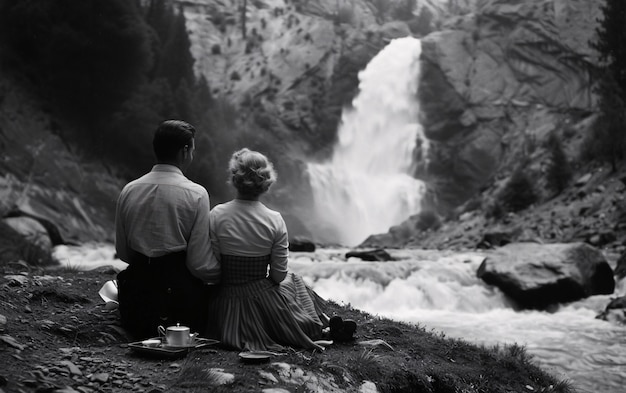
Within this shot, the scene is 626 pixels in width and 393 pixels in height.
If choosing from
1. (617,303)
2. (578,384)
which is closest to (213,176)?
(617,303)

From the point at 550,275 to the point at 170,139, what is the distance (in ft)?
35.7

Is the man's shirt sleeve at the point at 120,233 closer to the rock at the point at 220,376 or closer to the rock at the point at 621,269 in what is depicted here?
the rock at the point at 220,376

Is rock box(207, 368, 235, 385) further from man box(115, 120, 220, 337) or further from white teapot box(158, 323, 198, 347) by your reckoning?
man box(115, 120, 220, 337)

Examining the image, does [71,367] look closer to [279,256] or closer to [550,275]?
[279,256]

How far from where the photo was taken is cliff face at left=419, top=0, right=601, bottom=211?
1714 inches

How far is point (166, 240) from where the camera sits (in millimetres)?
4871

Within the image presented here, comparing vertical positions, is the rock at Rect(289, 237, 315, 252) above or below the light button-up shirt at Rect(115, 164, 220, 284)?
below

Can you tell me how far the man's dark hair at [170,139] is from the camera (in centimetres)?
495

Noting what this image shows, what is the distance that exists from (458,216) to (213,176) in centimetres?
1446

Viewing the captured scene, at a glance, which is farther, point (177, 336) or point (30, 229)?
point (30, 229)

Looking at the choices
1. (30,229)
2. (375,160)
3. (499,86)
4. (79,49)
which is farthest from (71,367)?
(499,86)

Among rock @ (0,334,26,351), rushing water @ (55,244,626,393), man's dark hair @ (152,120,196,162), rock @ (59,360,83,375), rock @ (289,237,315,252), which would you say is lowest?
rushing water @ (55,244,626,393)

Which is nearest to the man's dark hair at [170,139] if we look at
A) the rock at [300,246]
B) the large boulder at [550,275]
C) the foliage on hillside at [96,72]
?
the large boulder at [550,275]

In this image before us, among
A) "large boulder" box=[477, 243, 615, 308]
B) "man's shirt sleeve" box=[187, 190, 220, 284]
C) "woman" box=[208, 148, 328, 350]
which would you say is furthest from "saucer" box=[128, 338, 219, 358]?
"large boulder" box=[477, 243, 615, 308]
